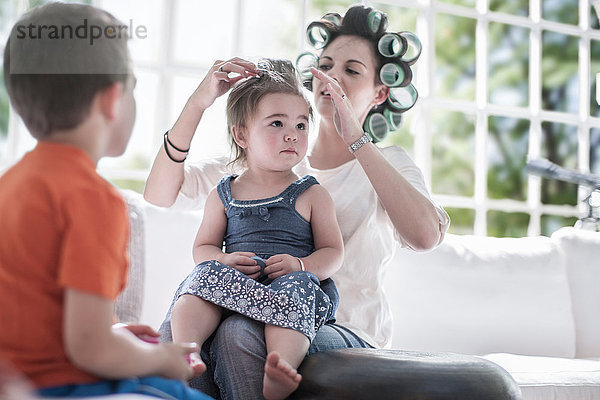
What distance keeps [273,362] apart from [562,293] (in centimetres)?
188

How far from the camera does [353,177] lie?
6.75ft

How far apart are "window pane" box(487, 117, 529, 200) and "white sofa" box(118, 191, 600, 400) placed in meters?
7.48

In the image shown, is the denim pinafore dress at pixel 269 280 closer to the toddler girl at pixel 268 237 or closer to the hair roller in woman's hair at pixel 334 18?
the toddler girl at pixel 268 237

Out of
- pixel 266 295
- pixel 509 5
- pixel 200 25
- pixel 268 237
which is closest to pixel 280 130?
pixel 268 237

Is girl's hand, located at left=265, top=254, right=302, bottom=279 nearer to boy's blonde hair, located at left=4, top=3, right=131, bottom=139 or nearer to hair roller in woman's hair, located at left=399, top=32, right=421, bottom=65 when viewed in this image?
boy's blonde hair, located at left=4, top=3, right=131, bottom=139

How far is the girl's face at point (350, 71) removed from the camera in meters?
2.09

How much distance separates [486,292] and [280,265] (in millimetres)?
1400

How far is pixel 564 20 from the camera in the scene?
33.1 ft

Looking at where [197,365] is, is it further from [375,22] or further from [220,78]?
[375,22]

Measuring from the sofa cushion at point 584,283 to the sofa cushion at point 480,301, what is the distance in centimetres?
7

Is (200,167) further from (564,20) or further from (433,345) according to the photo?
(564,20)

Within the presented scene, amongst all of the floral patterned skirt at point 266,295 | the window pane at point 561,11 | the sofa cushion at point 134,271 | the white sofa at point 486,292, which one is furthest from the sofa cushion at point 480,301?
the window pane at point 561,11

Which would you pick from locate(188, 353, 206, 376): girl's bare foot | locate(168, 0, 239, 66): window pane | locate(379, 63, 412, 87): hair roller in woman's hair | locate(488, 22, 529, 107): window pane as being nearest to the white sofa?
locate(379, 63, 412, 87): hair roller in woman's hair

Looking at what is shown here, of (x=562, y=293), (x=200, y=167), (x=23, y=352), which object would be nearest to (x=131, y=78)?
(x=23, y=352)
